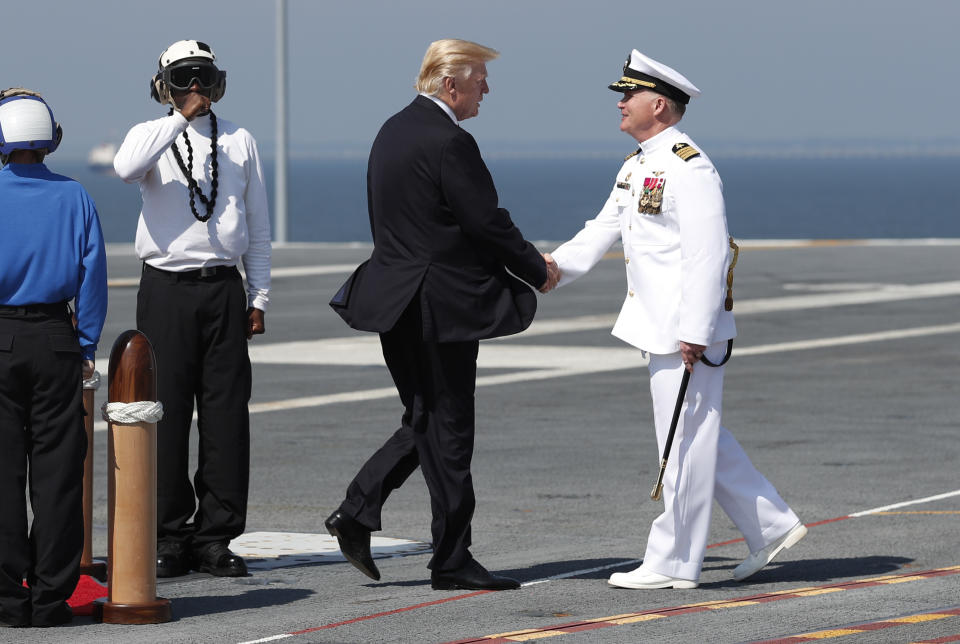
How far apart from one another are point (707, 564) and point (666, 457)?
78 cm

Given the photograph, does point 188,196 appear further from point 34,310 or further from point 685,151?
point 685,151

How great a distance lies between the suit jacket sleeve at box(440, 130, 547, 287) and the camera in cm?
682

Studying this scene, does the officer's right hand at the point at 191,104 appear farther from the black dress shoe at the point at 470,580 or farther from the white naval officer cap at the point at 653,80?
the black dress shoe at the point at 470,580

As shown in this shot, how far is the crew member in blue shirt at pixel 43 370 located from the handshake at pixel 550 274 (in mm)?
1714

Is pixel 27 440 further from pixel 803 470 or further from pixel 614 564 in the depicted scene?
pixel 803 470

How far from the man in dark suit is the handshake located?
2.2 inches

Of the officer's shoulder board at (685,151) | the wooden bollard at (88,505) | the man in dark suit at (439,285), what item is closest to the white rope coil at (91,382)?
the wooden bollard at (88,505)

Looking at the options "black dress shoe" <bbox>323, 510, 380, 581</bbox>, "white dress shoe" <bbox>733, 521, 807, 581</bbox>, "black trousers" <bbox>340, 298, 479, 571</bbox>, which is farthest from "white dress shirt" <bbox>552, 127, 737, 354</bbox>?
"black dress shoe" <bbox>323, 510, 380, 581</bbox>

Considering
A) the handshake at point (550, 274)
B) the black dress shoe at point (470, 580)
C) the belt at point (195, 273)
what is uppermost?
the handshake at point (550, 274)

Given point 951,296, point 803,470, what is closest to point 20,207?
point 803,470

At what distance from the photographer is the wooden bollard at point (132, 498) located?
6402 mm

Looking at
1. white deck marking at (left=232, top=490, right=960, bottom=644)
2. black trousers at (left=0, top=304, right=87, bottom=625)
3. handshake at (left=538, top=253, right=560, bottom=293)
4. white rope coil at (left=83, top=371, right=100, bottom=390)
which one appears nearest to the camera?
white deck marking at (left=232, top=490, right=960, bottom=644)

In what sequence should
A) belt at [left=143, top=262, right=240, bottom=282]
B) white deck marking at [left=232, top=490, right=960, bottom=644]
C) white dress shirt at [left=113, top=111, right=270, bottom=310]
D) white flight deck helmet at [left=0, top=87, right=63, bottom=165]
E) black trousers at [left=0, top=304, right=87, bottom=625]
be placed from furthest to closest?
belt at [left=143, top=262, right=240, bottom=282]
white dress shirt at [left=113, top=111, right=270, bottom=310]
white flight deck helmet at [left=0, top=87, right=63, bottom=165]
black trousers at [left=0, top=304, right=87, bottom=625]
white deck marking at [left=232, top=490, right=960, bottom=644]

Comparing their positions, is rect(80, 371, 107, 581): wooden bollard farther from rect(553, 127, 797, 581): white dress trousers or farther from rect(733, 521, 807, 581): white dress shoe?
rect(733, 521, 807, 581): white dress shoe
